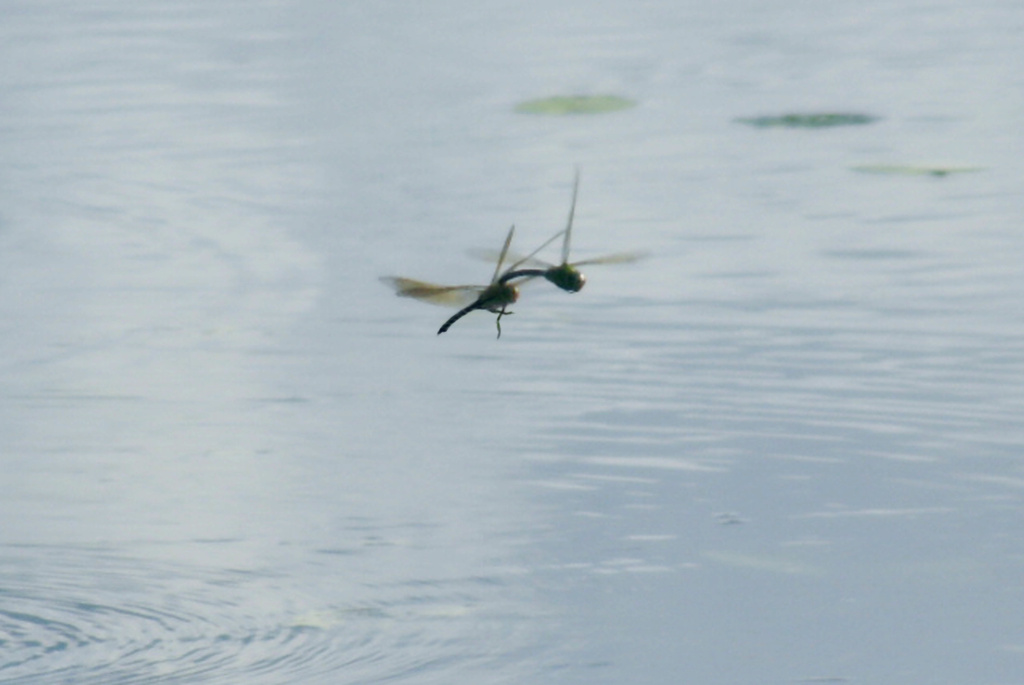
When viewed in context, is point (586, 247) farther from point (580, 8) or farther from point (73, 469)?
point (580, 8)

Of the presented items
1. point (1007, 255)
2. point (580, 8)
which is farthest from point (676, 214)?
point (580, 8)

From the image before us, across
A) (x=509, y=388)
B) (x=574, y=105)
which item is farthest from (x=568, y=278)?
(x=574, y=105)

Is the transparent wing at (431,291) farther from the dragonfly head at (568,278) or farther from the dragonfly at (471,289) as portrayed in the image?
the dragonfly head at (568,278)

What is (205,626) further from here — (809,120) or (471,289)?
(809,120)

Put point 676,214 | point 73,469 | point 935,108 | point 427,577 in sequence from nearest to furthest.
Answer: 1. point 427,577
2. point 73,469
3. point 676,214
4. point 935,108

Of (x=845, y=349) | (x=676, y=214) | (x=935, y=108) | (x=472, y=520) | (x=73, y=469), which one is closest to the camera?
(x=472, y=520)

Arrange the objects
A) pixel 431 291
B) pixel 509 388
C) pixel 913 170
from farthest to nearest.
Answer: pixel 913 170, pixel 509 388, pixel 431 291
